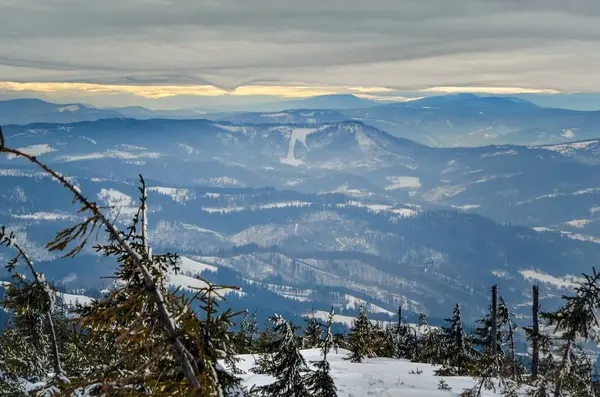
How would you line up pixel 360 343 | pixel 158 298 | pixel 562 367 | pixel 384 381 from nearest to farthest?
pixel 158 298
pixel 562 367
pixel 384 381
pixel 360 343

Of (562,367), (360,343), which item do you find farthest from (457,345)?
(562,367)

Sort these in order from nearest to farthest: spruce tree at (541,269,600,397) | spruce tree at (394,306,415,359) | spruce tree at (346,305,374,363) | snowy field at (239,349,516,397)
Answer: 1. spruce tree at (541,269,600,397)
2. snowy field at (239,349,516,397)
3. spruce tree at (346,305,374,363)
4. spruce tree at (394,306,415,359)

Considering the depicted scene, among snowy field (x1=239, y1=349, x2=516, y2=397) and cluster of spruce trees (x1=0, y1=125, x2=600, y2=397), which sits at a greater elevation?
cluster of spruce trees (x1=0, y1=125, x2=600, y2=397)

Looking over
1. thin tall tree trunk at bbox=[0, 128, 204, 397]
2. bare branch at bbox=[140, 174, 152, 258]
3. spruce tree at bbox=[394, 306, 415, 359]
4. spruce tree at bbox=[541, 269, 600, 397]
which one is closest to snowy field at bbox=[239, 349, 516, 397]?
spruce tree at bbox=[541, 269, 600, 397]

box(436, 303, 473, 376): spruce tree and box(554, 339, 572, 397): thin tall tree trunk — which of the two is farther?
box(436, 303, 473, 376): spruce tree

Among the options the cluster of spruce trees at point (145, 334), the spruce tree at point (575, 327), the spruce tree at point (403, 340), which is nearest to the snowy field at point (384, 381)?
the cluster of spruce trees at point (145, 334)

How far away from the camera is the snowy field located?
21141mm

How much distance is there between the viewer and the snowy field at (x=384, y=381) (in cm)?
2114

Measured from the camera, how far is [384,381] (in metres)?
24.1

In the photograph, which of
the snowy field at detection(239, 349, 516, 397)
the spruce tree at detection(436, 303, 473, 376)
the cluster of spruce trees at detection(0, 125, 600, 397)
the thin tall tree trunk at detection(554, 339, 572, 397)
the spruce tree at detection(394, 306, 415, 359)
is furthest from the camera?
the spruce tree at detection(394, 306, 415, 359)

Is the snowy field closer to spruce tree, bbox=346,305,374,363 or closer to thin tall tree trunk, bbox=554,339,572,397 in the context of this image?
spruce tree, bbox=346,305,374,363

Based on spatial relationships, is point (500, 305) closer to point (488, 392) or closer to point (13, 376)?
point (488, 392)

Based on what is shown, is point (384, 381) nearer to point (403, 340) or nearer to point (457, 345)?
point (457, 345)

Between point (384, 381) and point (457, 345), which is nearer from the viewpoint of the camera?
point (384, 381)
